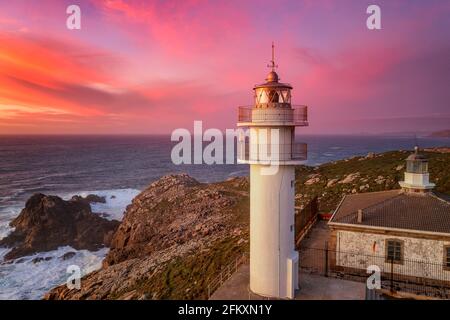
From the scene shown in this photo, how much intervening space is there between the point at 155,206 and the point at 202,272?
2390 centimetres

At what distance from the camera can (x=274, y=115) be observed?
37.3 feet

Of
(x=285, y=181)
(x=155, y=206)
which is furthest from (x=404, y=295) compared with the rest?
(x=155, y=206)

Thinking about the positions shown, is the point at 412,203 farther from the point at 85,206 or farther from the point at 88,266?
the point at 85,206

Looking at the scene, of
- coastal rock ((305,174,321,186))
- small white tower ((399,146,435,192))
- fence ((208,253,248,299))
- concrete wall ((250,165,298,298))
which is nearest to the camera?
concrete wall ((250,165,298,298))

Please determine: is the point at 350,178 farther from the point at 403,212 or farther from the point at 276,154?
the point at 276,154

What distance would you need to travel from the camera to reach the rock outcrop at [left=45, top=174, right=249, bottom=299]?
18.7 m

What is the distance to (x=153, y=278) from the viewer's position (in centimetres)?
1998

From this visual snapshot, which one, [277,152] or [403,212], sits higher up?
[277,152]

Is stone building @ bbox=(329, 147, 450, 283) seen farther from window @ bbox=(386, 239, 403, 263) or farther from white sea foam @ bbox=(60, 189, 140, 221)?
white sea foam @ bbox=(60, 189, 140, 221)

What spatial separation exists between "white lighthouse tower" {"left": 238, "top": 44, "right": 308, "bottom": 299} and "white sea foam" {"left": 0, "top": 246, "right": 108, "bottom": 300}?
20.7 metres

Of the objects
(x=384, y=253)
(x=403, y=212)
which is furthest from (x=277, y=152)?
(x=403, y=212)

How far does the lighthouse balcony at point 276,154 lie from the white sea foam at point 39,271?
72.1ft

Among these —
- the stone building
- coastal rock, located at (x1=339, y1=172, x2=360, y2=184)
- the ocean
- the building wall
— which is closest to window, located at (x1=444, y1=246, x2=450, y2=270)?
the stone building

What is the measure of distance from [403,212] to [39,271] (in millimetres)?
29635
